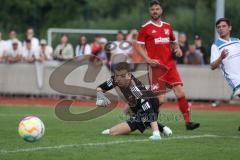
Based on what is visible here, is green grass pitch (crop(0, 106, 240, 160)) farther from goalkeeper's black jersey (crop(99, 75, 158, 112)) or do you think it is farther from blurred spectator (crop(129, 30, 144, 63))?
blurred spectator (crop(129, 30, 144, 63))

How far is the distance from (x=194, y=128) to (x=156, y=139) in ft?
7.04

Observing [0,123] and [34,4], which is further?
[34,4]

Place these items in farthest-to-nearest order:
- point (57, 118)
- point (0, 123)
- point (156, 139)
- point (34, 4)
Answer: point (34, 4)
point (57, 118)
point (0, 123)
point (156, 139)

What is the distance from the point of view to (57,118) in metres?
16.4

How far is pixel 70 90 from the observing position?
2364cm

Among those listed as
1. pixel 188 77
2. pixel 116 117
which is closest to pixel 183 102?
pixel 116 117

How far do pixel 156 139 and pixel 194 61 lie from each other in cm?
1296

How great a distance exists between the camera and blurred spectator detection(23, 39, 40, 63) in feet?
80.3

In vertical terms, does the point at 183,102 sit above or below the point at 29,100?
above

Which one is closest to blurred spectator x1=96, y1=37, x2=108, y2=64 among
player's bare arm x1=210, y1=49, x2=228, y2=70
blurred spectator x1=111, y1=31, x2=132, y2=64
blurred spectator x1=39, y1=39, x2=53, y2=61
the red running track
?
blurred spectator x1=111, y1=31, x2=132, y2=64

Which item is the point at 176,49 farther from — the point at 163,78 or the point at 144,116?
the point at 144,116

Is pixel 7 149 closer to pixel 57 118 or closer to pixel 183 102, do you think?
pixel 183 102

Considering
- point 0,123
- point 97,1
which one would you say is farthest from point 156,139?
point 97,1

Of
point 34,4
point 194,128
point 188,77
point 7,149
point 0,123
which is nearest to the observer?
point 7,149
